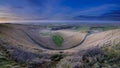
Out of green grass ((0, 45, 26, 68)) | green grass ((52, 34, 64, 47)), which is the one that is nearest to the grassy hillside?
green grass ((52, 34, 64, 47))

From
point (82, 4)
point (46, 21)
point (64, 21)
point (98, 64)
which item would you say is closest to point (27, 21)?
point (46, 21)

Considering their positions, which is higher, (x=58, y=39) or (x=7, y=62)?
(x=58, y=39)

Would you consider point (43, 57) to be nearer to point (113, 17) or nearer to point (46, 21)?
point (46, 21)

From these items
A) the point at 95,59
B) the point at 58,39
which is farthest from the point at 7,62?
the point at 95,59

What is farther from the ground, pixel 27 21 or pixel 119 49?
pixel 27 21

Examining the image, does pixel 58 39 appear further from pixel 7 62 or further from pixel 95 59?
pixel 7 62

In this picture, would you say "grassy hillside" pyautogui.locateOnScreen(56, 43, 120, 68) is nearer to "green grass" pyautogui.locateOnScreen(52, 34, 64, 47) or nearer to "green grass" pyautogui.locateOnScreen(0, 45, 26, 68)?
"green grass" pyautogui.locateOnScreen(52, 34, 64, 47)

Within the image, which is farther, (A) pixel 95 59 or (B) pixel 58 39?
(B) pixel 58 39

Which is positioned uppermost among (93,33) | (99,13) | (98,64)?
(99,13)

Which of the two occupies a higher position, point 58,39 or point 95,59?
point 58,39
